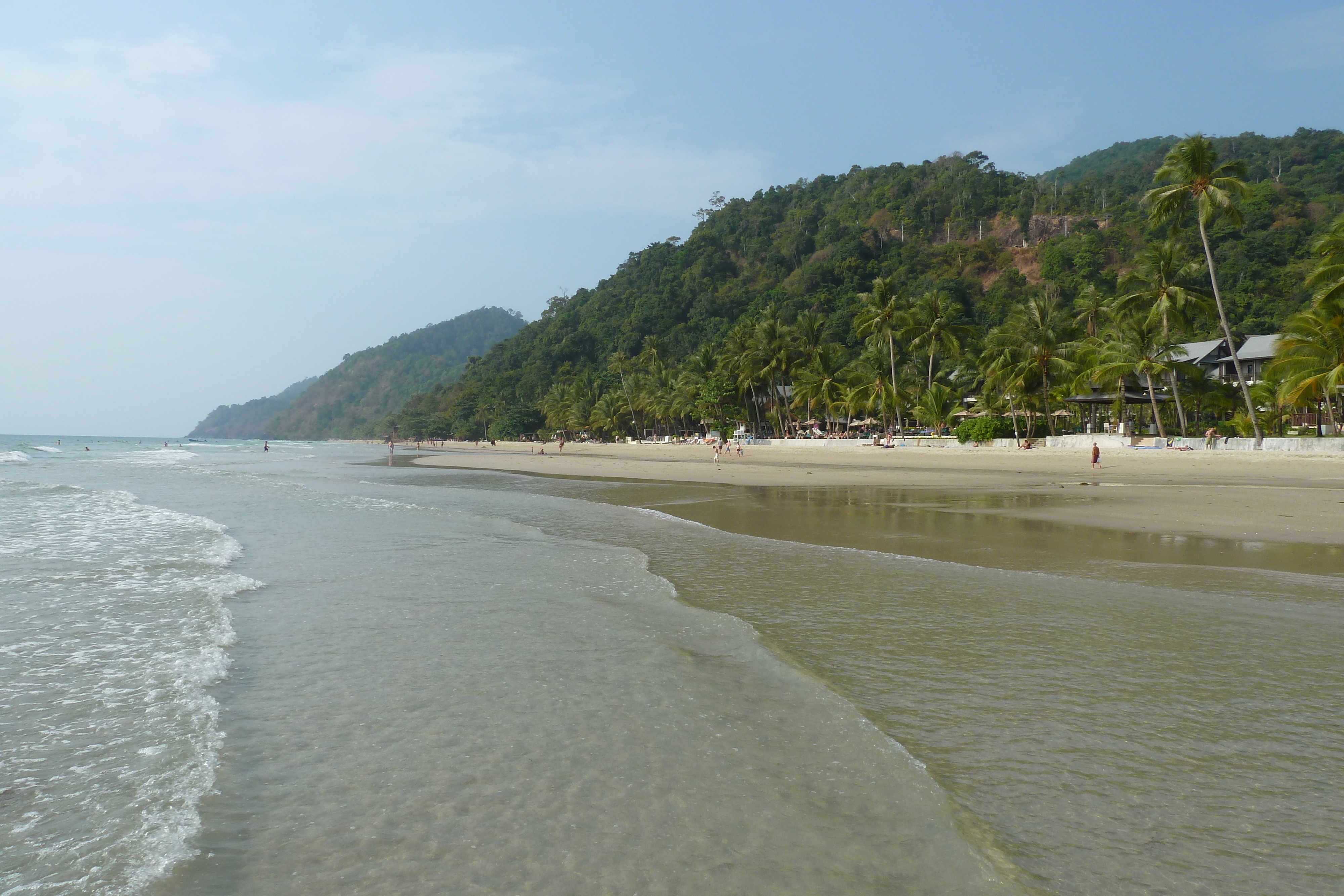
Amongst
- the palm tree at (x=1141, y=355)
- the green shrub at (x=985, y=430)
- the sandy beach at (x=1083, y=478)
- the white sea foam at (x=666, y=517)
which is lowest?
the white sea foam at (x=666, y=517)

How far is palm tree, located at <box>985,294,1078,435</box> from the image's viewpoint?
A: 4128 centimetres

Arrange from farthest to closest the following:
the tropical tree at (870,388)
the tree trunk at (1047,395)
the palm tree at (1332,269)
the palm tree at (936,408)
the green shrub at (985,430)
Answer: the tropical tree at (870,388) < the palm tree at (936,408) < the green shrub at (985,430) < the tree trunk at (1047,395) < the palm tree at (1332,269)

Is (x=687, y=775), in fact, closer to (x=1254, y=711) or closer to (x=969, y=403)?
(x=1254, y=711)

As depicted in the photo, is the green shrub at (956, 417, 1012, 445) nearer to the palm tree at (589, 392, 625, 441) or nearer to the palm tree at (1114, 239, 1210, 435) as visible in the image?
the palm tree at (1114, 239, 1210, 435)

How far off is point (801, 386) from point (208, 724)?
5766cm

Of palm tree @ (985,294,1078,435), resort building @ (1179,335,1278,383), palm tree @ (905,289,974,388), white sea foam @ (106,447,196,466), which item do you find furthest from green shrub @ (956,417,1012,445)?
white sea foam @ (106,447,196,466)

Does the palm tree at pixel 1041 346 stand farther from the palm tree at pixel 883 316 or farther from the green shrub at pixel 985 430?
the palm tree at pixel 883 316

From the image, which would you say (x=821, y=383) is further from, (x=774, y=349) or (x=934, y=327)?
(x=934, y=327)

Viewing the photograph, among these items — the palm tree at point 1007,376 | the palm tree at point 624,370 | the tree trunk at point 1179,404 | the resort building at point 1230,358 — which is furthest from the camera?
the palm tree at point 624,370

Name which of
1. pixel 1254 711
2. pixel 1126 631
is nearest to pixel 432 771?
pixel 1254 711

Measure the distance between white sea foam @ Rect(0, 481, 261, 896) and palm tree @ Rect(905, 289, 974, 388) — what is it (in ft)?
164

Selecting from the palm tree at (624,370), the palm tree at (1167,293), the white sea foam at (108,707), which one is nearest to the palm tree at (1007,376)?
the palm tree at (1167,293)

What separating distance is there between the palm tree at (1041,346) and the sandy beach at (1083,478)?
6.06 meters

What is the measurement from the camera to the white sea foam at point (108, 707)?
3.02 m
